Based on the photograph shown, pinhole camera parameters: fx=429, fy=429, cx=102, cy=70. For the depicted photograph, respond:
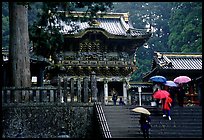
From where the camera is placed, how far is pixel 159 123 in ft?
50.2

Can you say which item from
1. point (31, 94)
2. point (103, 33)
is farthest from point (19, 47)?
point (103, 33)

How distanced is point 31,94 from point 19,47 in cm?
185

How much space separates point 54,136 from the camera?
49.4 ft

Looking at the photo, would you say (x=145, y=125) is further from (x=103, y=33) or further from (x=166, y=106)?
(x=103, y=33)

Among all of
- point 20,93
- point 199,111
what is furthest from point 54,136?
point 199,111

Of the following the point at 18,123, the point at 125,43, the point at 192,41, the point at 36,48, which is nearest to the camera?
the point at 18,123

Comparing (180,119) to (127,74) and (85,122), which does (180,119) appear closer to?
(85,122)

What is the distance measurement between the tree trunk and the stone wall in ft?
3.74

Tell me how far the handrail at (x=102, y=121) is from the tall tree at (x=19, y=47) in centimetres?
274

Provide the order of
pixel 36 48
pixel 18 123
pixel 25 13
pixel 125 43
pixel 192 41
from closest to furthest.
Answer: pixel 18 123
pixel 25 13
pixel 36 48
pixel 125 43
pixel 192 41

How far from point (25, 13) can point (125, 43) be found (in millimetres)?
15147

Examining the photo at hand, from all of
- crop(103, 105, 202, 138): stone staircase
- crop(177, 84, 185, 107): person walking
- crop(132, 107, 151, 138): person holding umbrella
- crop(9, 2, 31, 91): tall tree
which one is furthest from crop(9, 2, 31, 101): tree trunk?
crop(177, 84, 185, 107): person walking

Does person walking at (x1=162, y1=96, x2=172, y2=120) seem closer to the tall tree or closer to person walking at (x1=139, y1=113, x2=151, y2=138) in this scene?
person walking at (x1=139, y1=113, x2=151, y2=138)

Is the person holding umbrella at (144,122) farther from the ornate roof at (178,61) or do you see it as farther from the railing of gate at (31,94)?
the ornate roof at (178,61)
